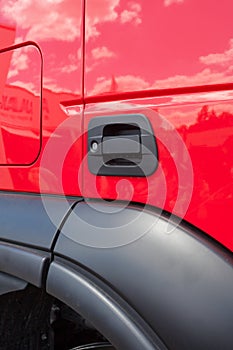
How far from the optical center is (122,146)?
1349mm

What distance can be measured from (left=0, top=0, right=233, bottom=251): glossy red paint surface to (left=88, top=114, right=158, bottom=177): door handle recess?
21mm

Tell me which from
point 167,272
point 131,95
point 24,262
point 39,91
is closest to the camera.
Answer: point 167,272

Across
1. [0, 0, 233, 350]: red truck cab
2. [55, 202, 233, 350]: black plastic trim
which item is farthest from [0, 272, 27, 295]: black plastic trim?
[55, 202, 233, 350]: black plastic trim

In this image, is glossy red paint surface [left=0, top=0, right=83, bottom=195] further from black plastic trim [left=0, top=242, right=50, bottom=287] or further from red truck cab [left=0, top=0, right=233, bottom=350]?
black plastic trim [left=0, top=242, right=50, bottom=287]

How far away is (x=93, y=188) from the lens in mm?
1425

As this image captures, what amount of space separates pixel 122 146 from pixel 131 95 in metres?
0.15

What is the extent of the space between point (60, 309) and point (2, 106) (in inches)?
31.6

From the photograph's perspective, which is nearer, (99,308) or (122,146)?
(99,308)

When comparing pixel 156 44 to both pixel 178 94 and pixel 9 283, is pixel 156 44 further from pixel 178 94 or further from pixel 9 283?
pixel 9 283

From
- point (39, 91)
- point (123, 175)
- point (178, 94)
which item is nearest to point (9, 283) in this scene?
point (123, 175)

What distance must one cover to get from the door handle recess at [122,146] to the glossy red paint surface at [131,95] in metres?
0.02

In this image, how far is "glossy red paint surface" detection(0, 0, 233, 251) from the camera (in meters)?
1.19

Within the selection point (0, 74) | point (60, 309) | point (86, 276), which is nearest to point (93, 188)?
point (86, 276)

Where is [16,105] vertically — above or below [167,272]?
above
